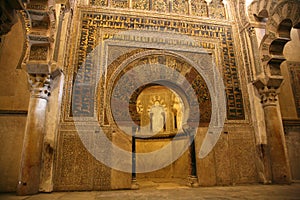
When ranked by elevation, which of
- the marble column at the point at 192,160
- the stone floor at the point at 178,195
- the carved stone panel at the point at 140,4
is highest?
the carved stone panel at the point at 140,4

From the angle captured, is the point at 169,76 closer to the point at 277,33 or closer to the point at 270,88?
the point at 270,88

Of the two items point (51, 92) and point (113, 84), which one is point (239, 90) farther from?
point (51, 92)

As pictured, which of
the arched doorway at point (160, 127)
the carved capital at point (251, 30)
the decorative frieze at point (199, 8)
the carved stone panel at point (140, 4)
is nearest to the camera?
the carved capital at point (251, 30)

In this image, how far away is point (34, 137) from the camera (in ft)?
14.4

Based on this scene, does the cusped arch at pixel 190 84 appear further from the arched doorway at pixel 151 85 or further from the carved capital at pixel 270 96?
the carved capital at pixel 270 96

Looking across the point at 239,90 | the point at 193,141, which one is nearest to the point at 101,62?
the point at 193,141

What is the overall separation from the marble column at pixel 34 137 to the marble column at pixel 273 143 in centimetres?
534

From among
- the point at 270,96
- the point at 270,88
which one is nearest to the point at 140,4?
the point at 270,88

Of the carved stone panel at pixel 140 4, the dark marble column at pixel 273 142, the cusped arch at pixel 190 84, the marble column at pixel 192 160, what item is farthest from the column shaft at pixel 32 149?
the dark marble column at pixel 273 142

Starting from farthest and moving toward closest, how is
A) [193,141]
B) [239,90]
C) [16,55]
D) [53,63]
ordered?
[239,90]
[193,141]
[16,55]
[53,63]

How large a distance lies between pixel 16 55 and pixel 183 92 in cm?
441

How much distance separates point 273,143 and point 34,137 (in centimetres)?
561

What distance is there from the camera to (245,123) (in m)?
5.76

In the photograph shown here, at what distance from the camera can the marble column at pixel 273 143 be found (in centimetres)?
516
